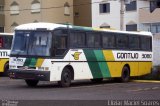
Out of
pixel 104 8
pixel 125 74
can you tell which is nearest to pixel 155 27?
pixel 104 8

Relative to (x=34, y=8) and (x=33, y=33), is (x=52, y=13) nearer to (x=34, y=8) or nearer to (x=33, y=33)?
(x=34, y=8)

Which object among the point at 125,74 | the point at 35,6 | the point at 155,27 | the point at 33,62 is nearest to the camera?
the point at 33,62

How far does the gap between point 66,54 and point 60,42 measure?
67 centimetres

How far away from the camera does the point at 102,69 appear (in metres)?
26.6

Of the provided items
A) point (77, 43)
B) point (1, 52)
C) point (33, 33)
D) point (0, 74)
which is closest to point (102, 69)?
point (77, 43)

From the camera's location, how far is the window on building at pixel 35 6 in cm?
6438

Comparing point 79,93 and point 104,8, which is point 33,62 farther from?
point 104,8

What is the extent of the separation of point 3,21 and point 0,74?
31.3 meters

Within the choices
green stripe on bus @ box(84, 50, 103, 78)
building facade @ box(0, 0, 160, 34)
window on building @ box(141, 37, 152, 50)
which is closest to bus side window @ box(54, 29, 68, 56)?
green stripe on bus @ box(84, 50, 103, 78)

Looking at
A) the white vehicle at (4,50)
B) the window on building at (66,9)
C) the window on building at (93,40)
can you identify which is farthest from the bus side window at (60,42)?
the window on building at (66,9)

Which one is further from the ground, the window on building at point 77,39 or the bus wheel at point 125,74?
the window on building at point 77,39

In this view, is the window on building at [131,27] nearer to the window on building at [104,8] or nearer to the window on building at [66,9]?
the window on building at [104,8]

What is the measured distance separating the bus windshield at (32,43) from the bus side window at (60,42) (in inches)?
15.6

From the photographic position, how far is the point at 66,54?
2388 centimetres
